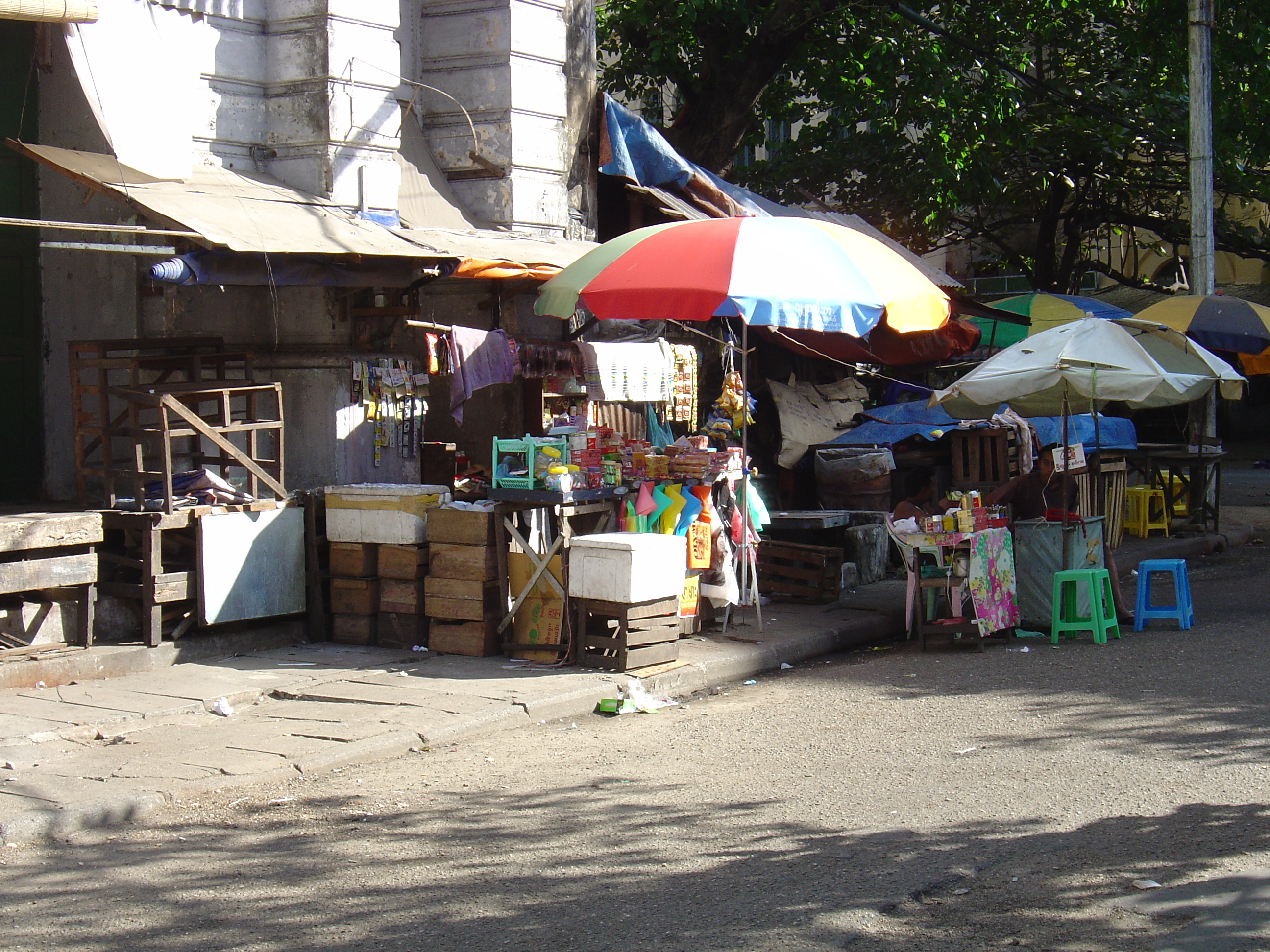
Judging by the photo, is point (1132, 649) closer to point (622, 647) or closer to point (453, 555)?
point (622, 647)

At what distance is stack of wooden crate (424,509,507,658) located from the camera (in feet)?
28.8

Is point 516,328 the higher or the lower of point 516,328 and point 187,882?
the higher

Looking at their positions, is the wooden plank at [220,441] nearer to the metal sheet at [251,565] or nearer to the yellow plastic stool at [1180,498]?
the metal sheet at [251,565]

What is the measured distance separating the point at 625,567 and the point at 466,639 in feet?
4.52

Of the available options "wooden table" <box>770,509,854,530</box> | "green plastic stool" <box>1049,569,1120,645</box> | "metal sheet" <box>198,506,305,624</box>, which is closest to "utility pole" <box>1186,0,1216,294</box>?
"wooden table" <box>770,509,854,530</box>

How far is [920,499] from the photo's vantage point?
13.6 meters

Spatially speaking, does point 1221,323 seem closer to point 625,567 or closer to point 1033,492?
point 1033,492

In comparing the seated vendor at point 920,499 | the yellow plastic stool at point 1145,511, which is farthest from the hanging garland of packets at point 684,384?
the yellow plastic stool at point 1145,511

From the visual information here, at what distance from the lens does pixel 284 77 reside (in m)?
10.4

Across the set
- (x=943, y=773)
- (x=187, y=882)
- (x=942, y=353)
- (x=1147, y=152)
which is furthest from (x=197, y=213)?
(x=1147, y=152)

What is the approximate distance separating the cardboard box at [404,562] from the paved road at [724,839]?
2.14 metres

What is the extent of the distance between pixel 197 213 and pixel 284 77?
279 centimetres

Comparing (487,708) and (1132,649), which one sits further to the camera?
(1132,649)

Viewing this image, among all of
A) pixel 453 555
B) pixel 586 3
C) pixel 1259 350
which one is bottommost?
pixel 453 555
